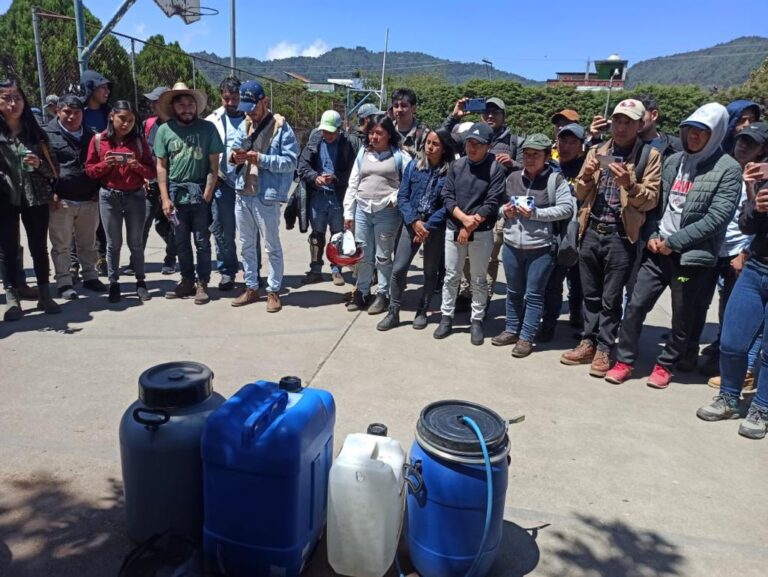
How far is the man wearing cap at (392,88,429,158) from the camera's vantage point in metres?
5.94

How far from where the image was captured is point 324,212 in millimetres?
6719

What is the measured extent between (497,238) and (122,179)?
388 cm

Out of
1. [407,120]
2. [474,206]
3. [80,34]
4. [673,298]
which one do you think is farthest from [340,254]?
[80,34]

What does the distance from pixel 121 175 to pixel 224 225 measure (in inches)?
43.5

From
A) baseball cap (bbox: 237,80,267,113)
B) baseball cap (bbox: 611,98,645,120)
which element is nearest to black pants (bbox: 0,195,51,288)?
baseball cap (bbox: 237,80,267,113)

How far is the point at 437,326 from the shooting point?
218 inches

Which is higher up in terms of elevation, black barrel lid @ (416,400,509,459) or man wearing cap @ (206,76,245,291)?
man wearing cap @ (206,76,245,291)

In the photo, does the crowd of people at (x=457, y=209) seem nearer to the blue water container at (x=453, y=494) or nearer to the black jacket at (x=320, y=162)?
the black jacket at (x=320, y=162)

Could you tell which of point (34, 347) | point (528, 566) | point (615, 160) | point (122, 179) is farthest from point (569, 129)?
point (34, 347)

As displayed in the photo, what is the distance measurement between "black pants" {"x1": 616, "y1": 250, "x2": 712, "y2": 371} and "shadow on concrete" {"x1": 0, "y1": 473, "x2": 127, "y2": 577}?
369cm

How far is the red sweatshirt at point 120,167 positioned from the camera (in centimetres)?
545

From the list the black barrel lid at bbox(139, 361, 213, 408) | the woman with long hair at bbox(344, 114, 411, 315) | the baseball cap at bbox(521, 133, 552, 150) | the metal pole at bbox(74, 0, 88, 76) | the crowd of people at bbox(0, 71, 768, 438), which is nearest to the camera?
the black barrel lid at bbox(139, 361, 213, 408)

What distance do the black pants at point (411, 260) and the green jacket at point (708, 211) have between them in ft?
6.51

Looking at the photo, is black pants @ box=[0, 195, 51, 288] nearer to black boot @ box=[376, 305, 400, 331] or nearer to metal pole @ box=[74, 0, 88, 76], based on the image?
black boot @ box=[376, 305, 400, 331]
